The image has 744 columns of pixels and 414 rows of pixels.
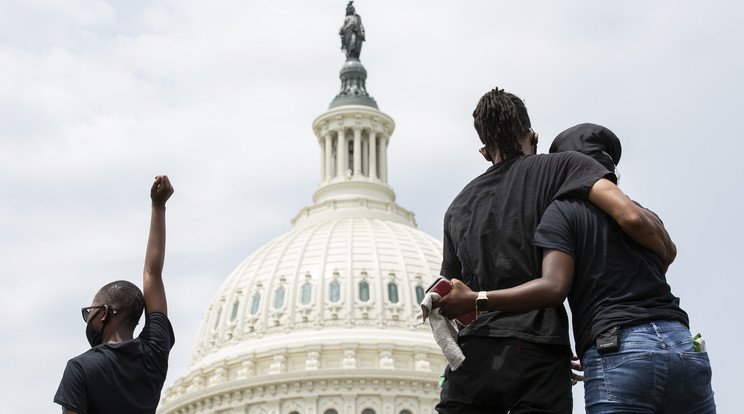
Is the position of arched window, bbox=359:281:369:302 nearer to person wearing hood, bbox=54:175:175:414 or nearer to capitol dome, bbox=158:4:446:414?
capitol dome, bbox=158:4:446:414

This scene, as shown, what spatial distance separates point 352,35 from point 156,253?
95.5 meters

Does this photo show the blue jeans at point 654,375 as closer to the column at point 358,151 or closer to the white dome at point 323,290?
the white dome at point 323,290

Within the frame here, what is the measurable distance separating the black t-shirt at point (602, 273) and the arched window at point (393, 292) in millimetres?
72965

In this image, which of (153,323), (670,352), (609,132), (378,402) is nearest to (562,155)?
(609,132)

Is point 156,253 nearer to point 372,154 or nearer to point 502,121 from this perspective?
point 502,121

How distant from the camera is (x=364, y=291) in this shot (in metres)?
80.2

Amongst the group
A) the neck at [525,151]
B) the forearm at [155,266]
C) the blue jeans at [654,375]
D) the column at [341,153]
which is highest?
the column at [341,153]

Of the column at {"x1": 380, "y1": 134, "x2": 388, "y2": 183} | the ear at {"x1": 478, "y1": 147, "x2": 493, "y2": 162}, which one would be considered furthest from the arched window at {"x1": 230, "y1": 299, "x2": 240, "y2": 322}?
the ear at {"x1": 478, "y1": 147, "x2": 493, "y2": 162}

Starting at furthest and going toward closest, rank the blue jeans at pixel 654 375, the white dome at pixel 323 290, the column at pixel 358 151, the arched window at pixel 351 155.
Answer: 1. the arched window at pixel 351 155
2. the column at pixel 358 151
3. the white dome at pixel 323 290
4. the blue jeans at pixel 654 375

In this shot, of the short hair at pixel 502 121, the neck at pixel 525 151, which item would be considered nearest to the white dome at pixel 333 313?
the neck at pixel 525 151

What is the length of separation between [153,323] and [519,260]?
246cm

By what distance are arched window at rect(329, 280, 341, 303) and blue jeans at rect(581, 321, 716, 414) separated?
242ft

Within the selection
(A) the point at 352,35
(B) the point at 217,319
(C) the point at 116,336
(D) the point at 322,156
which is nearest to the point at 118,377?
(C) the point at 116,336

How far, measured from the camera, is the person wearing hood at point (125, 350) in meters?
6.82
